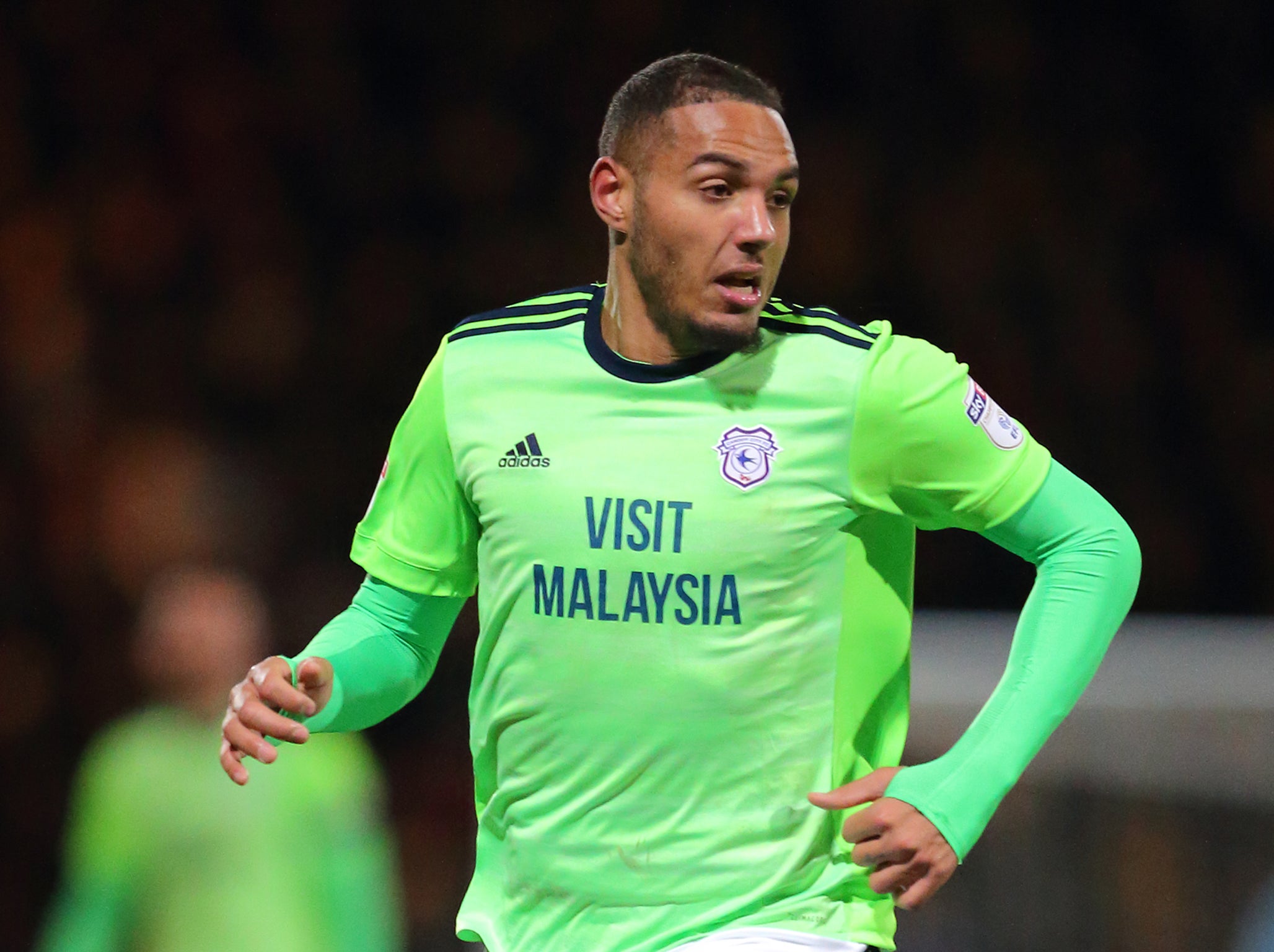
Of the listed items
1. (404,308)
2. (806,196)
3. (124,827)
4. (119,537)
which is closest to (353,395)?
(404,308)

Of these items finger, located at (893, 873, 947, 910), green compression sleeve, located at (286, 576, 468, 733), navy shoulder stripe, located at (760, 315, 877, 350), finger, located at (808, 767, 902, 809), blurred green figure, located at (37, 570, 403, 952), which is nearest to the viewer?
finger, located at (893, 873, 947, 910)

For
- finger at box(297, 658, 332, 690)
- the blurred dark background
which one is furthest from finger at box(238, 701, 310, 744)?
the blurred dark background

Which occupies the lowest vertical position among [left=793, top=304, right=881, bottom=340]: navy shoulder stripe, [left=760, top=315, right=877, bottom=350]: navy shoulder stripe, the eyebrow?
[left=760, top=315, right=877, bottom=350]: navy shoulder stripe

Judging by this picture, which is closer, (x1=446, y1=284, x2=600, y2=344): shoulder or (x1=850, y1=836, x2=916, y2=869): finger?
(x1=850, y1=836, x2=916, y2=869): finger

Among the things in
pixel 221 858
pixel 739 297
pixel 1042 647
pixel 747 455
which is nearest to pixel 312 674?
Result: pixel 747 455

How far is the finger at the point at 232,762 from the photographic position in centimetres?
255

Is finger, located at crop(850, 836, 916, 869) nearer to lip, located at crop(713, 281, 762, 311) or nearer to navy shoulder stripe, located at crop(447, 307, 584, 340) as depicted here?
lip, located at crop(713, 281, 762, 311)

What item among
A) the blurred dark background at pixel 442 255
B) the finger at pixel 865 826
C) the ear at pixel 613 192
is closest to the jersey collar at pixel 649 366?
the ear at pixel 613 192

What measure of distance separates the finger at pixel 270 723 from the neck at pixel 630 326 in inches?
30.3

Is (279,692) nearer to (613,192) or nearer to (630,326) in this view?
(630,326)

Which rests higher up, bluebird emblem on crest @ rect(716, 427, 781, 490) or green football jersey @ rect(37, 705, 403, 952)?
bluebird emblem on crest @ rect(716, 427, 781, 490)

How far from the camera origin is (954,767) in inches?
96.3

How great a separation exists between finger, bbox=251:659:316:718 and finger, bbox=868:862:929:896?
835 millimetres

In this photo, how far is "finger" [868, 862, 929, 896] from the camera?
237cm
